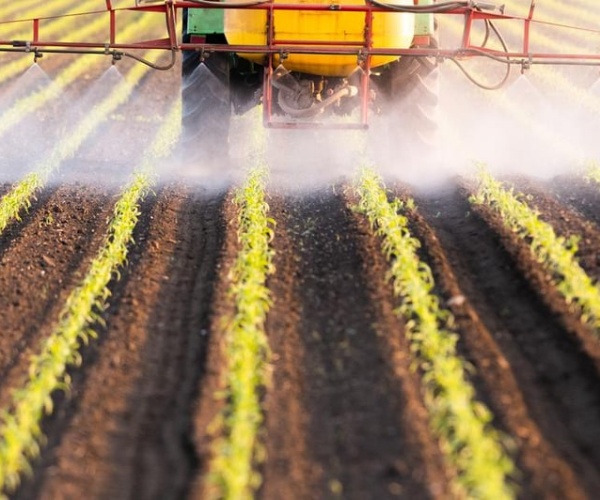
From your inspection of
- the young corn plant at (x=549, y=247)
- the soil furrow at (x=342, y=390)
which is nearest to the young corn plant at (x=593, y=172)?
the young corn plant at (x=549, y=247)

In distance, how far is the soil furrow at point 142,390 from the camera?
4.08 m

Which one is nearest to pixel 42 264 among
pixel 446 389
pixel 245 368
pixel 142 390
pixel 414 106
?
pixel 142 390

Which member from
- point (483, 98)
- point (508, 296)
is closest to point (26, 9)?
point (483, 98)

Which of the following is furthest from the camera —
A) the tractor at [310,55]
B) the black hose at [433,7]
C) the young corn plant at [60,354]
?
the tractor at [310,55]

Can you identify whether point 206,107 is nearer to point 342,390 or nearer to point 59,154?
point 59,154

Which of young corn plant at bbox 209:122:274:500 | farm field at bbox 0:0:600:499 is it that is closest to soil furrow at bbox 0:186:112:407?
farm field at bbox 0:0:600:499

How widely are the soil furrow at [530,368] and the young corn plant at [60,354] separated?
74.5 inches

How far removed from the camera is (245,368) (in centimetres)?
471

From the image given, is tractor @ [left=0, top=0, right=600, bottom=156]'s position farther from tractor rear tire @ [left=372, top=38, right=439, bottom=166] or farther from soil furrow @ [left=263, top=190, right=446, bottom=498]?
soil furrow @ [left=263, top=190, right=446, bottom=498]

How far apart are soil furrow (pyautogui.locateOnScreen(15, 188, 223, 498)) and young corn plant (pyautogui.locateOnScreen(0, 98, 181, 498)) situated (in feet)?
0.28

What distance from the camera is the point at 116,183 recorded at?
9.30 m

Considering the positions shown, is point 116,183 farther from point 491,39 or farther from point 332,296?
point 491,39

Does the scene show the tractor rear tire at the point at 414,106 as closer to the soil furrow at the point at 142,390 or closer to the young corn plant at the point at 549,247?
the young corn plant at the point at 549,247

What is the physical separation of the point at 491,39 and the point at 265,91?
1338cm
